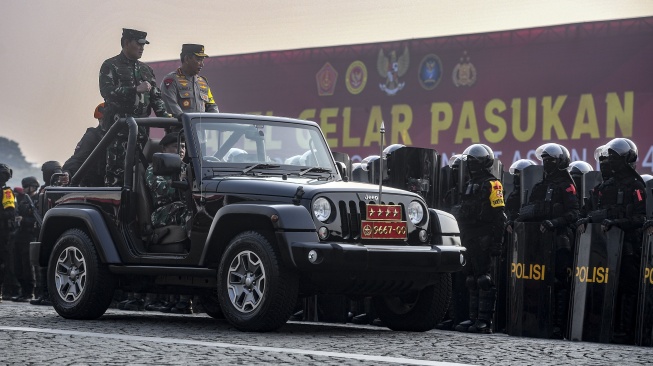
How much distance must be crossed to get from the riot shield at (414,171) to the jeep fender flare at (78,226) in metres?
3.84

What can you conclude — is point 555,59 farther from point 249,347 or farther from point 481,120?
point 249,347

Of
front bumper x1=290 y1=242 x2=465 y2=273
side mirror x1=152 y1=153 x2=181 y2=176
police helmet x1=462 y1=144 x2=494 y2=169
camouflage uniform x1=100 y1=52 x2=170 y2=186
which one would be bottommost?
front bumper x1=290 y1=242 x2=465 y2=273

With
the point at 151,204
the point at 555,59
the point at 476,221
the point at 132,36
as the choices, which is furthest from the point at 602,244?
the point at 555,59

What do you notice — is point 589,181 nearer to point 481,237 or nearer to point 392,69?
point 481,237

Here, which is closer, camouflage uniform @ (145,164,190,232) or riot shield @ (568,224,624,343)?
riot shield @ (568,224,624,343)

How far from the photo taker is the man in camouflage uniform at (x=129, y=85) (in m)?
13.9

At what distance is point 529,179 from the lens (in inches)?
555

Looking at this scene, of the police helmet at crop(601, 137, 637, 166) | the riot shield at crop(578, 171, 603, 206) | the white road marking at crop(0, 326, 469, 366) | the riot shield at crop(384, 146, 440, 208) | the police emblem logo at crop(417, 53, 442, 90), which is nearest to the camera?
the white road marking at crop(0, 326, 469, 366)

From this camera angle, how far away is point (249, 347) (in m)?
9.35

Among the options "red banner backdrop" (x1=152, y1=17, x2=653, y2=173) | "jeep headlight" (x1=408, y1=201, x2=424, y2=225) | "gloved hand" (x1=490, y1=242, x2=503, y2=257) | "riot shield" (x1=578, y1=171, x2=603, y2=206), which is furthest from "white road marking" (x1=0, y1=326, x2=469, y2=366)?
"red banner backdrop" (x1=152, y1=17, x2=653, y2=173)

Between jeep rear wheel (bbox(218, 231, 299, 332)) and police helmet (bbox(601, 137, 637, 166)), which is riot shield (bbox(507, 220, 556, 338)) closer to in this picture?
police helmet (bbox(601, 137, 637, 166))

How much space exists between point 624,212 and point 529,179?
188 centimetres

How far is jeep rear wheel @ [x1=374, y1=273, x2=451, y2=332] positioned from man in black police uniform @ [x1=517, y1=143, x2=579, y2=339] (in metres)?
1.55

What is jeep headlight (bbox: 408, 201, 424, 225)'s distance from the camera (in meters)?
11.4
